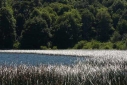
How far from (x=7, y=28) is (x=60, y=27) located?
12.1 meters

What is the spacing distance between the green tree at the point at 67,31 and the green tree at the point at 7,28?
996 cm

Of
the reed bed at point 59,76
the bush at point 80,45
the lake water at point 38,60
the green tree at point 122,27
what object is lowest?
the bush at point 80,45

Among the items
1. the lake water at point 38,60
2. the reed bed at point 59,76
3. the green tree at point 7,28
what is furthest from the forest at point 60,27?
the reed bed at point 59,76

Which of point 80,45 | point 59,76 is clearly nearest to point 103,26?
point 80,45

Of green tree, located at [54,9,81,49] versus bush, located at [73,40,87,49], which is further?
green tree, located at [54,9,81,49]

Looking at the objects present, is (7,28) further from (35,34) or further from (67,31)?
(67,31)

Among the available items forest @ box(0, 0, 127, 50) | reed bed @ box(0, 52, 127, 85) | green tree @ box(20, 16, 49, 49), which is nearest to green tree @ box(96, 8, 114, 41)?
forest @ box(0, 0, 127, 50)

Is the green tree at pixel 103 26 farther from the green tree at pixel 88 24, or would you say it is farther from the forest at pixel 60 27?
the green tree at pixel 88 24

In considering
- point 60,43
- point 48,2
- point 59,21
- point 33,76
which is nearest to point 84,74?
point 33,76

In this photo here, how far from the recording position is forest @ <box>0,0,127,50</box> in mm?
95562

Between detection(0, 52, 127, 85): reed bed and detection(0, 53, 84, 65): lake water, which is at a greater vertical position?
detection(0, 52, 127, 85): reed bed

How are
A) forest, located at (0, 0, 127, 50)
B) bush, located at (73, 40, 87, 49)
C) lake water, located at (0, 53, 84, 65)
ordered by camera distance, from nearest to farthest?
1. lake water, located at (0, 53, 84, 65)
2. bush, located at (73, 40, 87, 49)
3. forest, located at (0, 0, 127, 50)

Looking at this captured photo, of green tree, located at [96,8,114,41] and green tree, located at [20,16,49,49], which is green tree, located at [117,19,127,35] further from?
green tree, located at [20,16,49,49]

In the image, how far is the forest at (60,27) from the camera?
9556 cm
